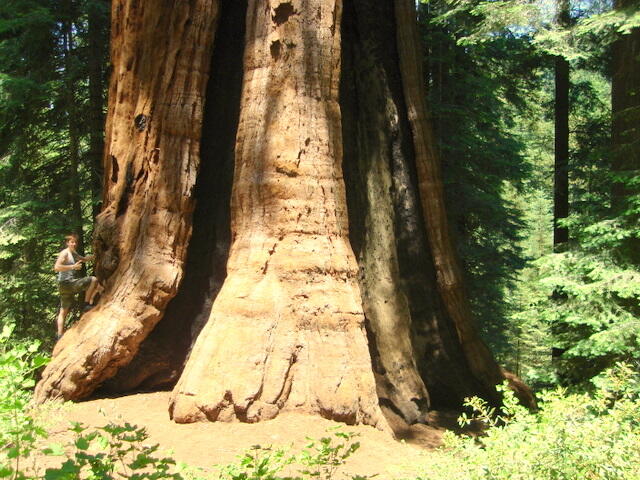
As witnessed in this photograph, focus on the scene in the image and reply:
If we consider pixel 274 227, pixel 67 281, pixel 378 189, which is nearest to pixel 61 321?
pixel 67 281

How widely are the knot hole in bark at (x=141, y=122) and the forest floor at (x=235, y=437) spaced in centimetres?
269

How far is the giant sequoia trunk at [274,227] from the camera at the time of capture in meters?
4.77

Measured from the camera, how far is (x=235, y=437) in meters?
4.17

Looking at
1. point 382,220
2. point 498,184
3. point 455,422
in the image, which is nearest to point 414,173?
point 382,220

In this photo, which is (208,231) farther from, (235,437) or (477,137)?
(477,137)

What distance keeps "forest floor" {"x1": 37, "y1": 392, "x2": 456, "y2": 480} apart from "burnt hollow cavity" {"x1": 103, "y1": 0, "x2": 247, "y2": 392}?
761 mm

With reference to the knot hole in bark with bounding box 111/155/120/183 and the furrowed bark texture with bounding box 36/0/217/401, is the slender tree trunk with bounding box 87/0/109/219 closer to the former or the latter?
the knot hole in bark with bounding box 111/155/120/183

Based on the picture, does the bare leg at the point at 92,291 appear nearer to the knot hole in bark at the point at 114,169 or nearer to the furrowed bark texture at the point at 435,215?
the knot hole in bark at the point at 114,169

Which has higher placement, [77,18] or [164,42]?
[77,18]

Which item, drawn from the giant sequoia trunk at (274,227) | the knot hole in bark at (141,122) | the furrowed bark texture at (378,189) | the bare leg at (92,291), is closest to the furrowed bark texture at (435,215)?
the giant sequoia trunk at (274,227)

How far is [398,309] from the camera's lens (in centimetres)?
613

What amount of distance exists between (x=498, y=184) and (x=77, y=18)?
32.2 feet

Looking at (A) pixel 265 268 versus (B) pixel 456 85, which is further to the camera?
(B) pixel 456 85

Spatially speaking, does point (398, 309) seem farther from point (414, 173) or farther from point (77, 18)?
point (77, 18)
